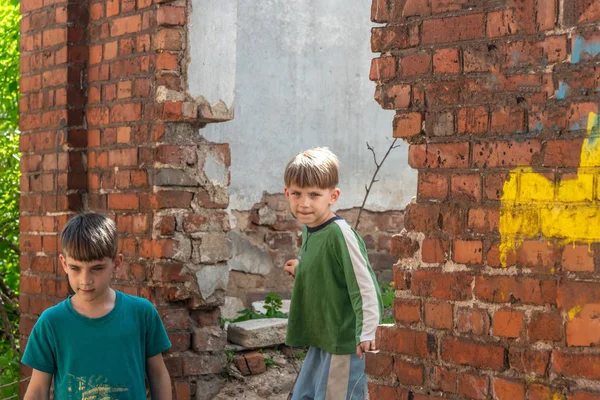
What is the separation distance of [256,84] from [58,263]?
7.65ft

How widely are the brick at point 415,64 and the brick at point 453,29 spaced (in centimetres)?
5

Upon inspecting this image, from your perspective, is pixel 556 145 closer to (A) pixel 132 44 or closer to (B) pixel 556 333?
(B) pixel 556 333

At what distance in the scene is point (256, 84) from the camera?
21.7ft

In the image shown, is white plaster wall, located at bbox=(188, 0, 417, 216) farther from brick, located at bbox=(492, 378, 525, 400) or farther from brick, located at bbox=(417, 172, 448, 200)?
brick, located at bbox=(492, 378, 525, 400)

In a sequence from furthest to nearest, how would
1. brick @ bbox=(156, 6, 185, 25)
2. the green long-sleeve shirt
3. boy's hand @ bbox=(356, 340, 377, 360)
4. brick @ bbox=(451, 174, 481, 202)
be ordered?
brick @ bbox=(156, 6, 185, 25)
the green long-sleeve shirt
boy's hand @ bbox=(356, 340, 377, 360)
brick @ bbox=(451, 174, 481, 202)

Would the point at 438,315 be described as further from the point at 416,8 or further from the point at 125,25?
the point at 125,25

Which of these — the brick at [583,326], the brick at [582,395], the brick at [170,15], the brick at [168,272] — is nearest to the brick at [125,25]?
the brick at [170,15]

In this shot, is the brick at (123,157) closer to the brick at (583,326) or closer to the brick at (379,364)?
the brick at (379,364)

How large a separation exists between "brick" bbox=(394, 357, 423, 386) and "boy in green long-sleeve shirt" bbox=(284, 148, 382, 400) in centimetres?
52

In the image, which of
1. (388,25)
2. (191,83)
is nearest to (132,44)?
(191,83)

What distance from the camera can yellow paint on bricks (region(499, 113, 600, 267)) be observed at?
258 centimetres

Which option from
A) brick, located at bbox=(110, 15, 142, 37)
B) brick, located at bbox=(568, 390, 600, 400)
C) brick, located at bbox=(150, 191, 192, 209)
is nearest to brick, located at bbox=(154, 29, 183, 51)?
brick, located at bbox=(110, 15, 142, 37)

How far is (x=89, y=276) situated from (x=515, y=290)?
1.53 metres

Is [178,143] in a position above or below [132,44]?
below
